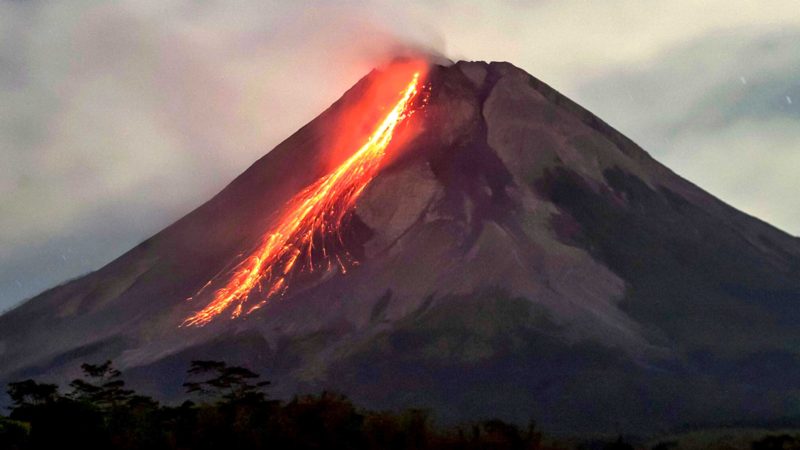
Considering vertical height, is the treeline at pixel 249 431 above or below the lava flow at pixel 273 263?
below

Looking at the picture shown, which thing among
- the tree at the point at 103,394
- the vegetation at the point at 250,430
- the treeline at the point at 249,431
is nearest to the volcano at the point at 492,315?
the tree at the point at 103,394

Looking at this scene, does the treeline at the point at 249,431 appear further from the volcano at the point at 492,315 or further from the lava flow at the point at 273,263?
the lava flow at the point at 273,263

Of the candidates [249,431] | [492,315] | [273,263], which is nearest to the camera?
[249,431]

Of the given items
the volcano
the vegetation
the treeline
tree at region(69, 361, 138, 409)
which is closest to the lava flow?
the volcano

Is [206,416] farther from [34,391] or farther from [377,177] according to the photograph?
[377,177]

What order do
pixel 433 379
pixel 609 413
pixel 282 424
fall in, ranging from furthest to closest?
pixel 433 379
pixel 609 413
pixel 282 424

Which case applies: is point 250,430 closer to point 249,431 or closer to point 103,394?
point 249,431

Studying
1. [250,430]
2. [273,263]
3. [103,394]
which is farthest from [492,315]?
[250,430]

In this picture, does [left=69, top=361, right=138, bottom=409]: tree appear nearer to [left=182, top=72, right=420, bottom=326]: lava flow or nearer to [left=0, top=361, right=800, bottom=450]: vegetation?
[left=0, top=361, right=800, bottom=450]: vegetation

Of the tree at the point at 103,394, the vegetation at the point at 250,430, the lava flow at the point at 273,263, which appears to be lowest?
the vegetation at the point at 250,430

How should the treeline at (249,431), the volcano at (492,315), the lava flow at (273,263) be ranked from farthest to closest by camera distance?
the lava flow at (273,263), the volcano at (492,315), the treeline at (249,431)

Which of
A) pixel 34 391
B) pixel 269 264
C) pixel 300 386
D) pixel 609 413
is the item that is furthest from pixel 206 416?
pixel 269 264
